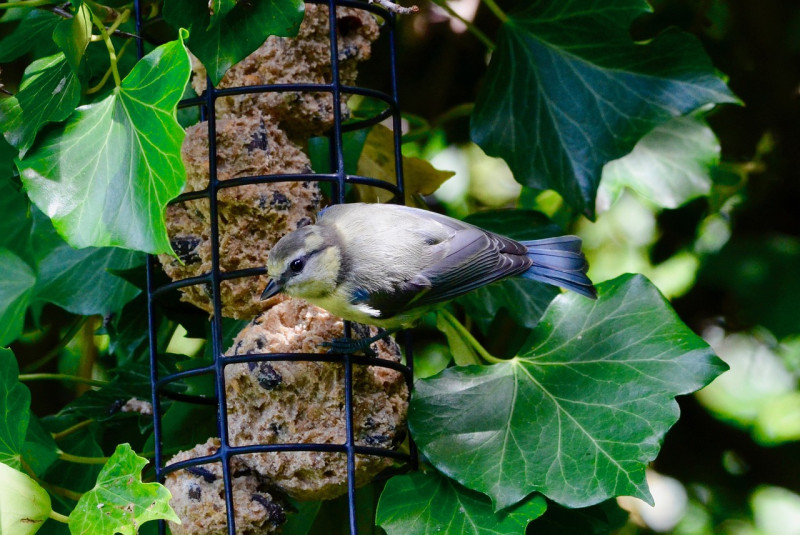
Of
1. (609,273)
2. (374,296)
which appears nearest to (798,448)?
(609,273)

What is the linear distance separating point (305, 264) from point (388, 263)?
29 cm

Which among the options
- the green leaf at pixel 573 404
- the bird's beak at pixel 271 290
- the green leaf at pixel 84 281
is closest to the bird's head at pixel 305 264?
the bird's beak at pixel 271 290

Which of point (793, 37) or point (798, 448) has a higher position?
point (793, 37)

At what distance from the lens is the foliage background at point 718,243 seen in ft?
11.8

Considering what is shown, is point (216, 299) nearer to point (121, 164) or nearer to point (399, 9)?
point (121, 164)

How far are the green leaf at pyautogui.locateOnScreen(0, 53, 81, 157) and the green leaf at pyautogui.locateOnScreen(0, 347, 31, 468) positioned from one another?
1.52 feet

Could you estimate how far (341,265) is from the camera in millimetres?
2365

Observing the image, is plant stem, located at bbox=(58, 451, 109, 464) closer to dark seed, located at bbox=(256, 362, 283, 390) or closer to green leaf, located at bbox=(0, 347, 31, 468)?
green leaf, located at bbox=(0, 347, 31, 468)

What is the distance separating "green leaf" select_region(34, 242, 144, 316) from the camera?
2.76 meters

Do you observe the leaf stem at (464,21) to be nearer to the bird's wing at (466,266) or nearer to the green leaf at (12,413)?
the bird's wing at (466,266)

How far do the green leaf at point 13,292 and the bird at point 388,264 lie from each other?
898 millimetres

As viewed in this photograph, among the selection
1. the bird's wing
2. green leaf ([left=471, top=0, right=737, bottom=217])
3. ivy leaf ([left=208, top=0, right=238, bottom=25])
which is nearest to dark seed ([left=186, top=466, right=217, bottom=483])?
the bird's wing

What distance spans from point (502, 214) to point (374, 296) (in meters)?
0.77

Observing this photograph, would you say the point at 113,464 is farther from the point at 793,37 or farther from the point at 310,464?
the point at 793,37
